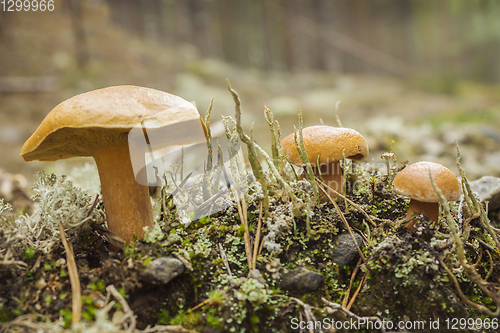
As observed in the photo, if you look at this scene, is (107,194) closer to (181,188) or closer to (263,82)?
(181,188)

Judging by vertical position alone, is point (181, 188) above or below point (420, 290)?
above

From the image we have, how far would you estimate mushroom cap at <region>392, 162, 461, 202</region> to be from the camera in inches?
64.1

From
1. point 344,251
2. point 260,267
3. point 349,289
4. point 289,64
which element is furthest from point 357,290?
Answer: point 289,64

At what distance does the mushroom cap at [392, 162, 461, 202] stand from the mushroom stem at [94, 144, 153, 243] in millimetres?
1670

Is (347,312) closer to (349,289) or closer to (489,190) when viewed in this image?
(349,289)

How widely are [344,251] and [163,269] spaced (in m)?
1.09

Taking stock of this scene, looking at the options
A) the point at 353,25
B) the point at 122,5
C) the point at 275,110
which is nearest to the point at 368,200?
the point at 275,110

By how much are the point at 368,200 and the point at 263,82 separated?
18230 millimetres

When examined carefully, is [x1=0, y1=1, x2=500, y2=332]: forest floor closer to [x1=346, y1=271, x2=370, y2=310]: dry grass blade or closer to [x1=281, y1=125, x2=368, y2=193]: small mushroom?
[x1=346, y1=271, x2=370, y2=310]: dry grass blade

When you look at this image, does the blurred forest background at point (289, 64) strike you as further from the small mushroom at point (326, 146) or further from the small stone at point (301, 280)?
the small stone at point (301, 280)

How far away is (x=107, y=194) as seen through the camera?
6.21ft

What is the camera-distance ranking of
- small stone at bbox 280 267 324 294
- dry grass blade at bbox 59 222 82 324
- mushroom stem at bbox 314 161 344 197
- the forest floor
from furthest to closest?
mushroom stem at bbox 314 161 344 197 → small stone at bbox 280 267 324 294 → the forest floor → dry grass blade at bbox 59 222 82 324

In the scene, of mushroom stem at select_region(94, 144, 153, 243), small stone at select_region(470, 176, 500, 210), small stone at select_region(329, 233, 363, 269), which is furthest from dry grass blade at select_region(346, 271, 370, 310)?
small stone at select_region(470, 176, 500, 210)

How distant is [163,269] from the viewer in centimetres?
153
